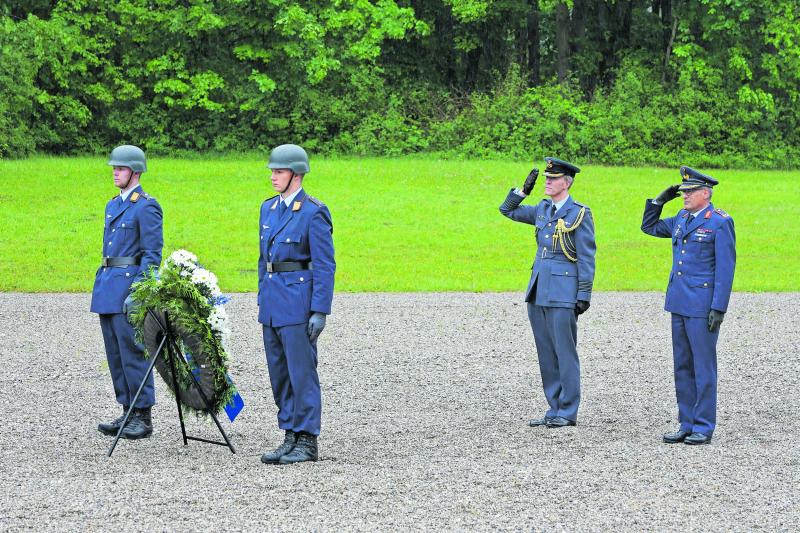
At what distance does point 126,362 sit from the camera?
7980mm

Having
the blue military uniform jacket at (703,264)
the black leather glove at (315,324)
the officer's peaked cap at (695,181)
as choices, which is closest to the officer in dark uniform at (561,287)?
the blue military uniform jacket at (703,264)

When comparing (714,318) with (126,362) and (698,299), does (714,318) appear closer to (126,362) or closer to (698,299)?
(698,299)

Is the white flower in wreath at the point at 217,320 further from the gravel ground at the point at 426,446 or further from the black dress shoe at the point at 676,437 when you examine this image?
the black dress shoe at the point at 676,437

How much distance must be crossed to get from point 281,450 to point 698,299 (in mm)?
2981

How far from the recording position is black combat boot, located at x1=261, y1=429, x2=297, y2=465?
23.3 feet

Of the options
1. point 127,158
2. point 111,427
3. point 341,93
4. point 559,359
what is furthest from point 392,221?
point 111,427

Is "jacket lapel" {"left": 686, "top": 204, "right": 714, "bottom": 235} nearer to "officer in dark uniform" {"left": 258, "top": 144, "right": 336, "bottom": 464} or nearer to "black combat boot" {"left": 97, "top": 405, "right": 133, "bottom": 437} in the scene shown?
"officer in dark uniform" {"left": 258, "top": 144, "right": 336, "bottom": 464}

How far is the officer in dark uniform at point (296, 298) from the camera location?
718 cm

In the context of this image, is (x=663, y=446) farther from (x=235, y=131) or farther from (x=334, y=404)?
(x=235, y=131)

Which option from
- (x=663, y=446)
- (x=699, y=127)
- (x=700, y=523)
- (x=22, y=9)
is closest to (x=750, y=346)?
(x=663, y=446)

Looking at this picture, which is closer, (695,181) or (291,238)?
(291,238)

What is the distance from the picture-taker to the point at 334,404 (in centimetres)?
915

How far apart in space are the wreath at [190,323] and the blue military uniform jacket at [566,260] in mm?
2314

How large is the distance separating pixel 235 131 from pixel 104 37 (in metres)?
5.01
